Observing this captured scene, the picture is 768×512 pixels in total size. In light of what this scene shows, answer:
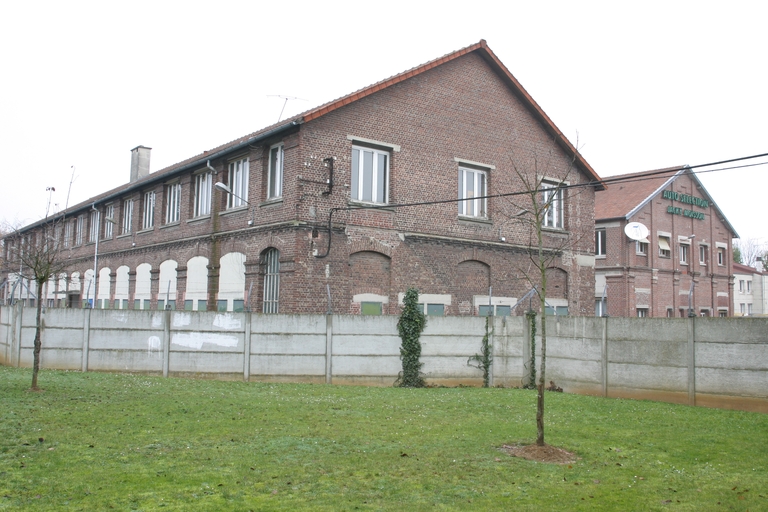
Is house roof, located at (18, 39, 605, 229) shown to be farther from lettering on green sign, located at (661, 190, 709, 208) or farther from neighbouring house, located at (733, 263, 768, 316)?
neighbouring house, located at (733, 263, 768, 316)

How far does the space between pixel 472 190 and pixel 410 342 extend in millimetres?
7860

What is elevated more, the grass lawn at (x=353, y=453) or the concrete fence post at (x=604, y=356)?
the concrete fence post at (x=604, y=356)

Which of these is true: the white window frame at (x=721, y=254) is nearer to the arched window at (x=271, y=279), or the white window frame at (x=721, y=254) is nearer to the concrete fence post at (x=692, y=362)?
the concrete fence post at (x=692, y=362)

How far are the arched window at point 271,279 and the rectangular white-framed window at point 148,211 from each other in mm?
8926

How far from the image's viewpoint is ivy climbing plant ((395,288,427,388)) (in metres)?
17.1

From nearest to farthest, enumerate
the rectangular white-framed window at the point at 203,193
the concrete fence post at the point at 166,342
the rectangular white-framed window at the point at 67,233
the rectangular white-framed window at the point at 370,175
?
the concrete fence post at the point at 166,342
the rectangular white-framed window at the point at 370,175
the rectangular white-framed window at the point at 203,193
the rectangular white-framed window at the point at 67,233

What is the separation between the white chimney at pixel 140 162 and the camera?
115ft

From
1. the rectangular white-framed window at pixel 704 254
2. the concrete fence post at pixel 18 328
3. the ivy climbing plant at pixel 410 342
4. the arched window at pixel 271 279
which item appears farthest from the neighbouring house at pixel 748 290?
the concrete fence post at pixel 18 328

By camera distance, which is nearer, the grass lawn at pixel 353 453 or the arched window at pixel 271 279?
the grass lawn at pixel 353 453

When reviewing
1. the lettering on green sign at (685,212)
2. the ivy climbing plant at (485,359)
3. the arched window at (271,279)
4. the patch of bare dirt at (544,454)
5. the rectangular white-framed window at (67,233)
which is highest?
the lettering on green sign at (685,212)

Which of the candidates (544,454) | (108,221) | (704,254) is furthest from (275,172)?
(704,254)

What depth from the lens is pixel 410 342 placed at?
17.2 m

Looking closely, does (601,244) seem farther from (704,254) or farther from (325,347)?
(325,347)

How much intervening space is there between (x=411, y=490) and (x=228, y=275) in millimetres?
15362
